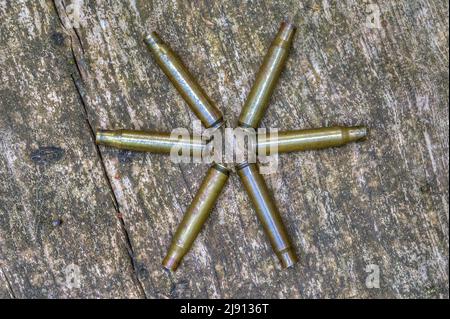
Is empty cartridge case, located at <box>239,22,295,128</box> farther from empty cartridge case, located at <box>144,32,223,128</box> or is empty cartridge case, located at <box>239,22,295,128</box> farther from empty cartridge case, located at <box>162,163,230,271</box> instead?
empty cartridge case, located at <box>162,163,230,271</box>

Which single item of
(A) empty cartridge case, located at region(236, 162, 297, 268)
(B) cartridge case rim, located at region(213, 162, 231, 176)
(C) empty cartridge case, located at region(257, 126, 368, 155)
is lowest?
(A) empty cartridge case, located at region(236, 162, 297, 268)

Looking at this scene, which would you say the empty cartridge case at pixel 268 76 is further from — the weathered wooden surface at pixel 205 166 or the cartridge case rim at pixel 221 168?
the cartridge case rim at pixel 221 168

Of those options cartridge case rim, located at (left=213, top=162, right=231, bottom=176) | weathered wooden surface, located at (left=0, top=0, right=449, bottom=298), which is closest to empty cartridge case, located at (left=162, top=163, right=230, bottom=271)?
cartridge case rim, located at (left=213, top=162, right=231, bottom=176)

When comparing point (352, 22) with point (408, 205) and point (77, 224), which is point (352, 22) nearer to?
point (408, 205)

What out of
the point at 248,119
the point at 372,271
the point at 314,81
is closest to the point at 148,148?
the point at 248,119

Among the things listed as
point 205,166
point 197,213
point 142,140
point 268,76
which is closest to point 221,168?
Answer: point 205,166
